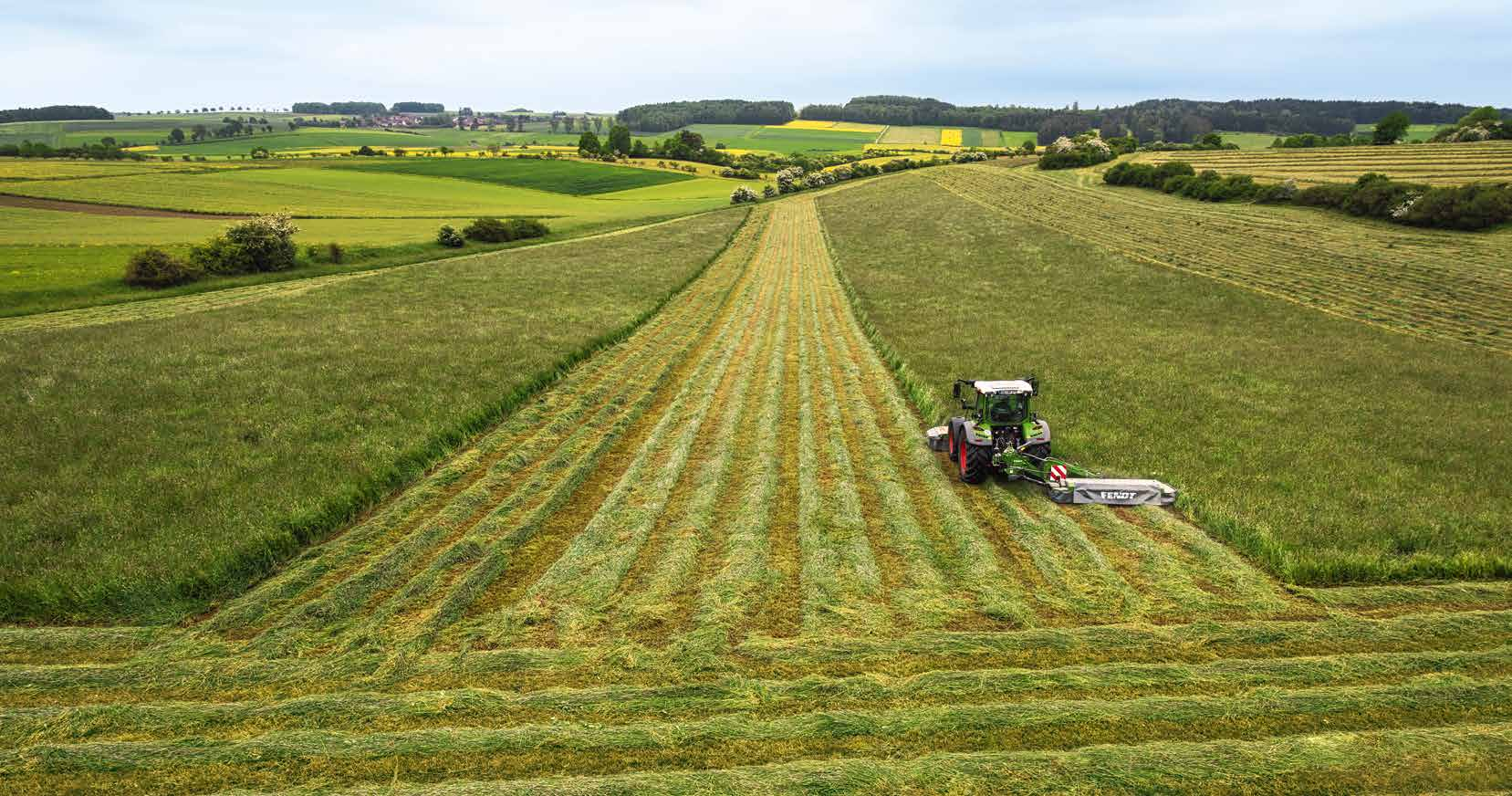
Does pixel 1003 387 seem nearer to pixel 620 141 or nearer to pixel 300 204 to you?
pixel 300 204

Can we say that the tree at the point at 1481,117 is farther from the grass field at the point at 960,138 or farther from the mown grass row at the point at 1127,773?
the grass field at the point at 960,138

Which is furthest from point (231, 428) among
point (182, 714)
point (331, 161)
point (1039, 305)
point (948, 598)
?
point (331, 161)

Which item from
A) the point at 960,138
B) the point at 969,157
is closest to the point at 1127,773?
the point at 969,157

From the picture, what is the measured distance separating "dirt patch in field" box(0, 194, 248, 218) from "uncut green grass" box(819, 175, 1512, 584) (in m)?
64.3

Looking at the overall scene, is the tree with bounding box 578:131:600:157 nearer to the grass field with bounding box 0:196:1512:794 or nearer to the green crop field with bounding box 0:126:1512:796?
the green crop field with bounding box 0:126:1512:796

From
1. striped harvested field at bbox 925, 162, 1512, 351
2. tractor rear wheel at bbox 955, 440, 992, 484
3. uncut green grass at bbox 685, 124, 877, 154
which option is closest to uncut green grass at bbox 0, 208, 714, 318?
tractor rear wheel at bbox 955, 440, 992, 484

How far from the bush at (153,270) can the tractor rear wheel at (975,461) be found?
42.7 m

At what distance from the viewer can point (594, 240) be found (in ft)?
183

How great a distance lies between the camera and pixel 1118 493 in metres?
13.0

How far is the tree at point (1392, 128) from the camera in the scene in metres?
70.1

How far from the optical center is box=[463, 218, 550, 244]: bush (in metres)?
54.6

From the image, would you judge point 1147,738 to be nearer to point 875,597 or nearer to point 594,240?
point 875,597

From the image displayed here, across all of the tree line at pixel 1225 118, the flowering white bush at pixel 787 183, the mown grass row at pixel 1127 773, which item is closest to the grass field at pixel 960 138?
the tree line at pixel 1225 118

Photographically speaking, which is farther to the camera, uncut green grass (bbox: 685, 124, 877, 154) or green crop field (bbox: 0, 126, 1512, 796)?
uncut green grass (bbox: 685, 124, 877, 154)
